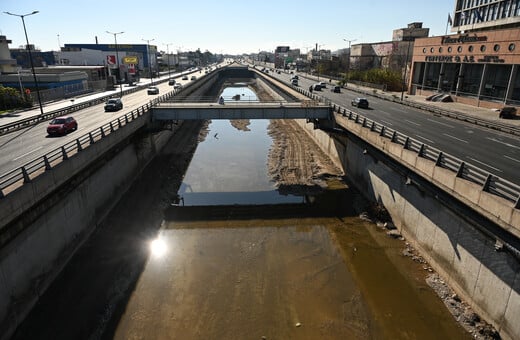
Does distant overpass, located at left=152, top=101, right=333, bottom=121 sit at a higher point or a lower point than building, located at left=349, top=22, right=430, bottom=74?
lower

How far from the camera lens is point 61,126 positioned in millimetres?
33219

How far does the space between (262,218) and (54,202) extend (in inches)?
661

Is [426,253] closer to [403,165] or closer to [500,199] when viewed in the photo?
[403,165]

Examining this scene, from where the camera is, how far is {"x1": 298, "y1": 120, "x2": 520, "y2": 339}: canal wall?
55.8 feet

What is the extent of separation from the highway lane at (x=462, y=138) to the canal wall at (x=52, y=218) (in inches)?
1123

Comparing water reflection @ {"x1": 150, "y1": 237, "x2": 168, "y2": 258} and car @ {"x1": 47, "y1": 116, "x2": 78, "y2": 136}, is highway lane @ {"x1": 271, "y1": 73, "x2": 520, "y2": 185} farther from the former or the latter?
car @ {"x1": 47, "y1": 116, "x2": 78, "y2": 136}

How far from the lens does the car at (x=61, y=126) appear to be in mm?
32719

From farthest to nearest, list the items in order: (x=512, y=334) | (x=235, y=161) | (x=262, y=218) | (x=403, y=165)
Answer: (x=235, y=161), (x=262, y=218), (x=403, y=165), (x=512, y=334)

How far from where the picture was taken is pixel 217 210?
3341 centimetres

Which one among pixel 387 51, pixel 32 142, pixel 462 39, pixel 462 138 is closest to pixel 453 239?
pixel 462 138

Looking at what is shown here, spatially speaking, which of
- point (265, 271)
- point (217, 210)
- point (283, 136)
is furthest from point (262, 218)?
point (283, 136)

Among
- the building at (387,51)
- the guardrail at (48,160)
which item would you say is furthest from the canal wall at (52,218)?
the building at (387,51)

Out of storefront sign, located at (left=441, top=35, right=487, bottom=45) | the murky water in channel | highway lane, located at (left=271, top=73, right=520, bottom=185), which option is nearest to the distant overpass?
highway lane, located at (left=271, top=73, right=520, bottom=185)

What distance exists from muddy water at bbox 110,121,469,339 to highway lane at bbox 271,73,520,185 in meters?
8.82
